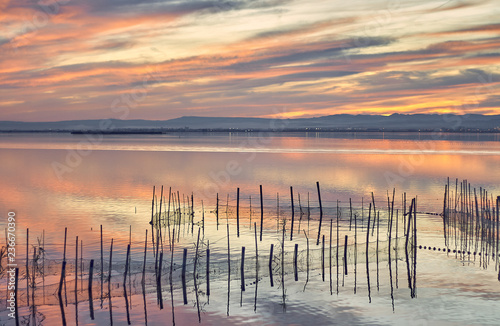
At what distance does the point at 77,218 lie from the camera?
29.7 metres

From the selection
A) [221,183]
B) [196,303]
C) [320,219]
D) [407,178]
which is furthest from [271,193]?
[196,303]

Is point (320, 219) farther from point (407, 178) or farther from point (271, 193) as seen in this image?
point (407, 178)

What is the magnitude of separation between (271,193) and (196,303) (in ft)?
89.5

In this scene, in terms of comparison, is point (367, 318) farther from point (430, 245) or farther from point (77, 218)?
point (77, 218)

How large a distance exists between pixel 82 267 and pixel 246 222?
11.4 m

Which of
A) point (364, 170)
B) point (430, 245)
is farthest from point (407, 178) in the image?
point (430, 245)

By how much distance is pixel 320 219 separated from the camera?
91.5 ft

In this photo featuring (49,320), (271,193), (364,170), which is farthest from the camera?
(364,170)

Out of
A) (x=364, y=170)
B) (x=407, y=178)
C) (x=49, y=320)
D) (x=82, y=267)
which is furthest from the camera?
(x=364, y=170)

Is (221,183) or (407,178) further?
(407,178)

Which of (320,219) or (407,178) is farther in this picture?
(407,178)

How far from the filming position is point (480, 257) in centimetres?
1917

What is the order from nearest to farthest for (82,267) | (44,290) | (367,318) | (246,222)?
1. (367,318)
2. (44,290)
3. (82,267)
4. (246,222)

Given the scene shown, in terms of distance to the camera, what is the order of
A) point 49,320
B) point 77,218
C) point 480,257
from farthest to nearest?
point 77,218, point 480,257, point 49,320
